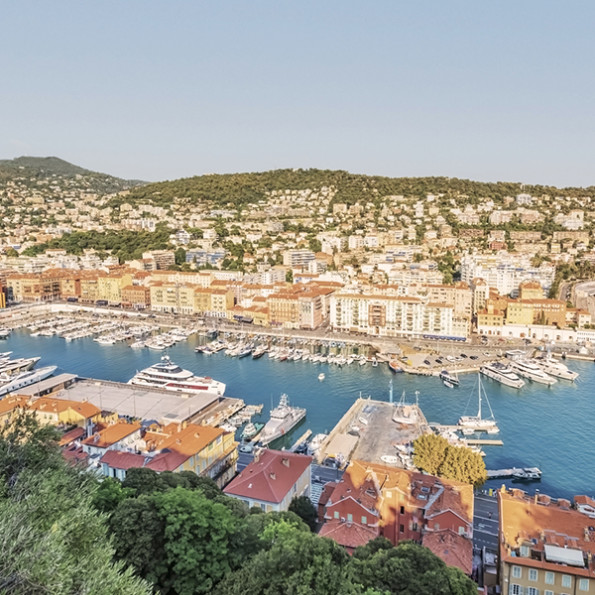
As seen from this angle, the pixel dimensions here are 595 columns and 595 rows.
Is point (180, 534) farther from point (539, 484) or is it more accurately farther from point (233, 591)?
point (539, 484)

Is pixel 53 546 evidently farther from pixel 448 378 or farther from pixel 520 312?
pixel 520 312

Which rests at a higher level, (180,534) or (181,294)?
(180,534)

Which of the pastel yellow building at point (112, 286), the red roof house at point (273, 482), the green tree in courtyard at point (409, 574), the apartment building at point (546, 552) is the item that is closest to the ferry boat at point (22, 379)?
the red roof house at point (273, 482)

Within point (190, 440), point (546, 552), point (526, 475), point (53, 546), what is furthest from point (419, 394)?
point (53, 546)

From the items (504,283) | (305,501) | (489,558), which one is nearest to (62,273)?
(504,283)

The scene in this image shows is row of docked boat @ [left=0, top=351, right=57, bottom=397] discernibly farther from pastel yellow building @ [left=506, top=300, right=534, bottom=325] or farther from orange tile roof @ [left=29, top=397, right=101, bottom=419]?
pastel yellow building @ [left=506, top=300, right=534, bottom=325]

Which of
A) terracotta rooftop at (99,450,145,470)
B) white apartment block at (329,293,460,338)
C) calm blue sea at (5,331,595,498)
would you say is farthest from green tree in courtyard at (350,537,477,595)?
white apartment block at (329,293,460,338)
